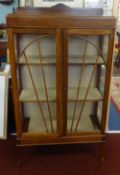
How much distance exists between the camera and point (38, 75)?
2.02 meters

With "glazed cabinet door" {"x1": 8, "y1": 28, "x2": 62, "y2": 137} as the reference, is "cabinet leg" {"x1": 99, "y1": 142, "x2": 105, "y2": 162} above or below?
below

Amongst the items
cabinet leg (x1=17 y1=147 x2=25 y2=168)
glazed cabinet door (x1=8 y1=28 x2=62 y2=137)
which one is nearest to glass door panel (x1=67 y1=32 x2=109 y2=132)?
glazed cabinet door (x1=8 y1=28 x2=62 y2=137)

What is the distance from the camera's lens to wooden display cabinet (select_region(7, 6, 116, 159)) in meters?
1.72

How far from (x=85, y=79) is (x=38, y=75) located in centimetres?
40

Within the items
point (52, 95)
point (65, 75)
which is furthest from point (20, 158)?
point (65, 75)

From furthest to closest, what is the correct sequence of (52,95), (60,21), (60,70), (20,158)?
1. (20,158)
2. (52,95)
3. (60,70)
4. (60,21)

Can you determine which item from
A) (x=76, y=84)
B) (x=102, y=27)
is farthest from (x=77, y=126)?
(x=102, y=27)

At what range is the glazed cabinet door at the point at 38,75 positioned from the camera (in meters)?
1.79

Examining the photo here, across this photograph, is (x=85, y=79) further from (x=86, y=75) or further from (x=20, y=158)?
(x=20, y=158)

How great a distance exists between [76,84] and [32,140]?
59 cm

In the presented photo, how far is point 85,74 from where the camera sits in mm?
2066

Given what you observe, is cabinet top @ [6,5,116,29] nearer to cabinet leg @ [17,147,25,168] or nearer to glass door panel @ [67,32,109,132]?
glass door panel @ [67,32,109,132]

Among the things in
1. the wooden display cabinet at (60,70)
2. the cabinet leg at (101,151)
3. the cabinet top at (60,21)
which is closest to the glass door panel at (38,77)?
the wooden display cabinet at (60,70)

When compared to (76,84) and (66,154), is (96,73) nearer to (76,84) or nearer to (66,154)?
(76,84)
